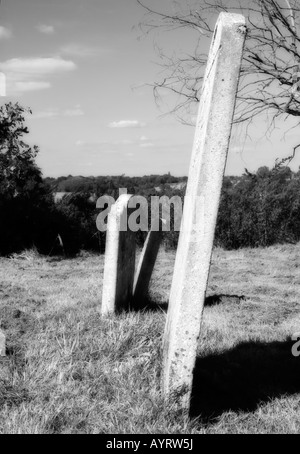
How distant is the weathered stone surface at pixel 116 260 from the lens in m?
5.18

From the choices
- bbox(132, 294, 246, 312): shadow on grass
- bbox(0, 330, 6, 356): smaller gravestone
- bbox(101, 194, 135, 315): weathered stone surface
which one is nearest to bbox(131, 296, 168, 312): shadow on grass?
bbox(132, 294, 246, 312): shadow on grass

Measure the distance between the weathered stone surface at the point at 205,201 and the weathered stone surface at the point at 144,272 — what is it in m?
2.81

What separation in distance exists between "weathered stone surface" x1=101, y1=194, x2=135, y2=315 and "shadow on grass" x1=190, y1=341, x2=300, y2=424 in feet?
4.57

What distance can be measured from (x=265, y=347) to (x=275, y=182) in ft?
31.6

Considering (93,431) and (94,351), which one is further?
(94,351)

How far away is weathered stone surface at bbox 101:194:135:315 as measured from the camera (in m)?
5.18

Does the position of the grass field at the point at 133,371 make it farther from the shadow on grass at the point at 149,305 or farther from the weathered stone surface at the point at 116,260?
the weathered stone surface at the point at 116,260

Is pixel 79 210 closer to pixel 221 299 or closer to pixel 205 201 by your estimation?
pixel 221 299

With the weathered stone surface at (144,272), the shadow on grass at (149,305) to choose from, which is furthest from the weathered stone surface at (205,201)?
the weathered stone surface at (144,272)

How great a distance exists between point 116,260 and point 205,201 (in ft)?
8.01

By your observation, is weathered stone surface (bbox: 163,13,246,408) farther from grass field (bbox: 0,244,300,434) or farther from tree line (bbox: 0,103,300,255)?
tree line (bbox: 0,103,300,255)
